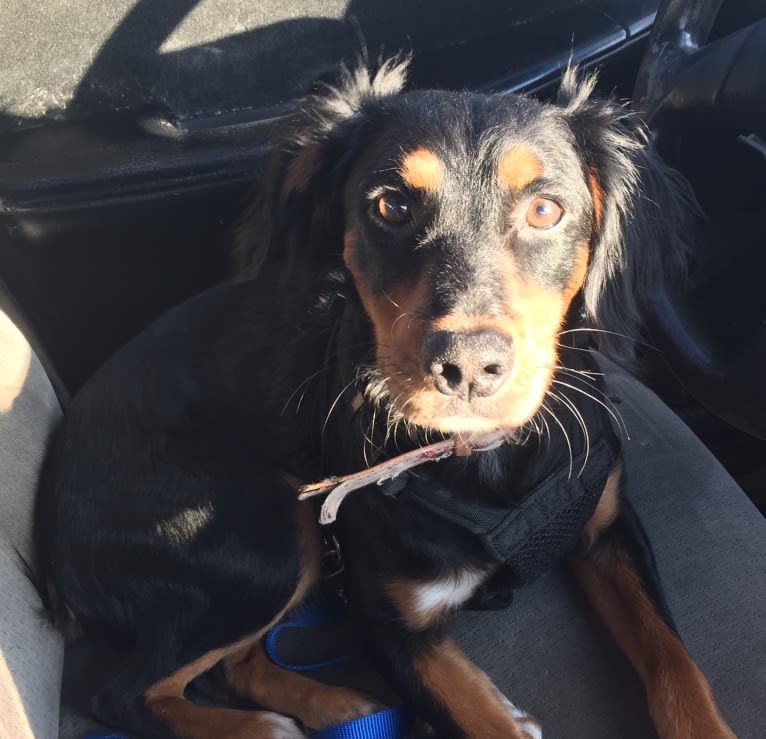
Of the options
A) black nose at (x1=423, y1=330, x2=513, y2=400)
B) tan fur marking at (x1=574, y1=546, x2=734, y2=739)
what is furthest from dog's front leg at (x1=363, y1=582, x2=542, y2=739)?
black nose at (x1=423, y1=330, x2=513, y2=400)

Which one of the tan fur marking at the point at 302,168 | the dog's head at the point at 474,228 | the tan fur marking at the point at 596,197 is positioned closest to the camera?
the dog's head at the point at 474,228

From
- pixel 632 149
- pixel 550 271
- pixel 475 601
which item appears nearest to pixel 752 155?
pixel 632 149

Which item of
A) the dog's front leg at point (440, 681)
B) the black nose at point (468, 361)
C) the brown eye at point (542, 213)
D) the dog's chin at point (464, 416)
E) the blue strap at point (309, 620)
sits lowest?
the blue strap at point (309, 620)

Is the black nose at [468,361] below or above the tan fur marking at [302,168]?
below

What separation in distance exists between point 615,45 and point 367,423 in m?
1.61

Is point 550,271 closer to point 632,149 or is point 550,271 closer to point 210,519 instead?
point 632,149

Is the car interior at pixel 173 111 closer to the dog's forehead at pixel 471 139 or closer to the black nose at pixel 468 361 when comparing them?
the dog's forehead at pixel 471 139

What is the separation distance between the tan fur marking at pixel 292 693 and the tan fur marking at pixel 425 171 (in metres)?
1.10

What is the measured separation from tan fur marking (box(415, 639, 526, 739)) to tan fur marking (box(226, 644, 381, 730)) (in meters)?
0.18

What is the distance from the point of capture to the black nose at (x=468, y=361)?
1337 millimetres

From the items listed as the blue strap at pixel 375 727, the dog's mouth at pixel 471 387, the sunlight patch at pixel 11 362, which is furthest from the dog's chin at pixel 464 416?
the sunlight patch at pixel 11 362

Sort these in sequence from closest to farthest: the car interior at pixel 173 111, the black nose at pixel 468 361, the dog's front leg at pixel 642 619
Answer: the black nose at pixel 468 361 → the dog's front leg at pixel 642 619 → the car interior at pixel 173 111

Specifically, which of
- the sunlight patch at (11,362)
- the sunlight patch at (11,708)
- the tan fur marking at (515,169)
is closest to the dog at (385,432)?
the tan fur marking at (515,169)

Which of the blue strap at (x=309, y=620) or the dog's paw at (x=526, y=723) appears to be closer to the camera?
the dog's paw at (x=526, y=723)
